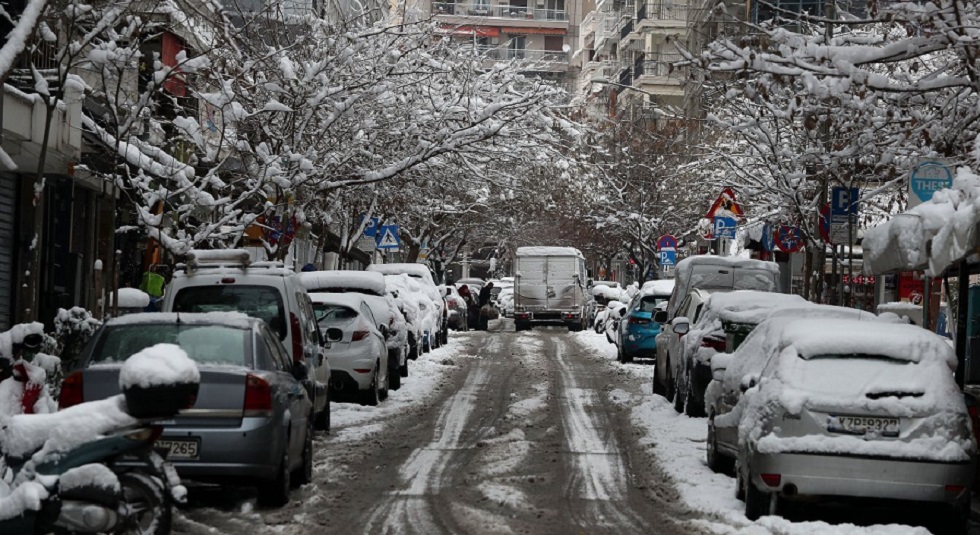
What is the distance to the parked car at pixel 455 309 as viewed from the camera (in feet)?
168

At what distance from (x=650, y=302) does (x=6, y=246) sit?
12.6 m

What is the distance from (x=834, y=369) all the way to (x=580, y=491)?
2.74 meters

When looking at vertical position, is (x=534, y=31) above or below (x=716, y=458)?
above

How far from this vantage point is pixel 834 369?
36.7ft

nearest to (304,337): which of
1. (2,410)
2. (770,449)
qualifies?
(2,410)

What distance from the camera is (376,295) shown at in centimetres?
2512

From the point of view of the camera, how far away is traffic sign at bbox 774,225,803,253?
1196 inches

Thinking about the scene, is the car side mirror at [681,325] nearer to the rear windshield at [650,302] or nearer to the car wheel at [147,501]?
the rear windshield at [650,302]

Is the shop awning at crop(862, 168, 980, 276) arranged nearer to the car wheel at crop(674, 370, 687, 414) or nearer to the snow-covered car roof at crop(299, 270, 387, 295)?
the car wheel at crop(674, 370, 687, 414)

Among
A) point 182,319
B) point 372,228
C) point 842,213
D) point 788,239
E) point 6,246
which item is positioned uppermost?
point 842,213

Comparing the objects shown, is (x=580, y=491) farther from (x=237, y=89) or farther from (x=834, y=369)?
(x=237, y=89)

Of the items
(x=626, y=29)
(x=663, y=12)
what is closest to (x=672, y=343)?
(x=663, y=12)

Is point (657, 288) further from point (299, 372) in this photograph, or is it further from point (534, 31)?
point (534, 31)

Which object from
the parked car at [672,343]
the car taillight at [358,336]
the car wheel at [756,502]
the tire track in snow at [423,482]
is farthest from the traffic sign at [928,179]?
the car taillight at [358,336]
